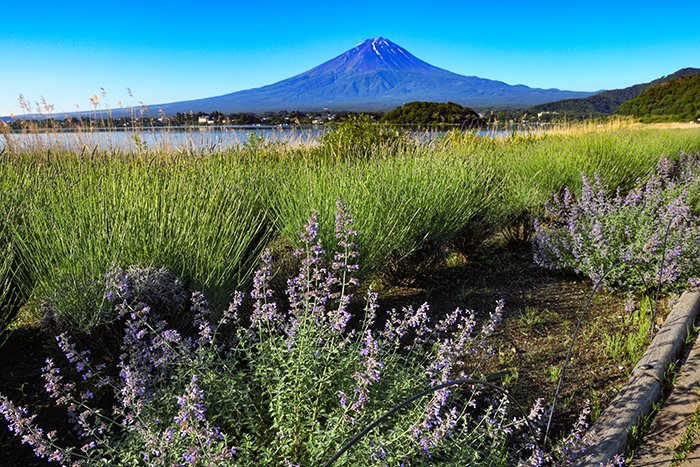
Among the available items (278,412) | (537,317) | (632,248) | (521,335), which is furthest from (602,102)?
(278,412)

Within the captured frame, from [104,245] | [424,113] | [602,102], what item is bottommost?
[602,102]

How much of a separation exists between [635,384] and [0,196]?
426 centimetres

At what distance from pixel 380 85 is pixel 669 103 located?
467 feet

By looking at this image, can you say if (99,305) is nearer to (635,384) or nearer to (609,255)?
(635,384)

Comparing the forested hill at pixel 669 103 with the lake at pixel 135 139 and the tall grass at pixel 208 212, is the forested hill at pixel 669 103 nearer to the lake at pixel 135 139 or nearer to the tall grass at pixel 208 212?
the tall grass at pixel 208 212

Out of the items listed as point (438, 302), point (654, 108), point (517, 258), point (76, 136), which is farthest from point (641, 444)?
point (654, 108)

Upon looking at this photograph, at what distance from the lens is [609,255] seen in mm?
3961

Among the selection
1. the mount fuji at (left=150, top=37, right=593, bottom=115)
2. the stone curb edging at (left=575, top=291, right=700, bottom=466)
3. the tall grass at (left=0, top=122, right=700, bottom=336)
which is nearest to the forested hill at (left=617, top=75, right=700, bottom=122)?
the tall grass at (left=0, top=122, right=700, bottom=336)

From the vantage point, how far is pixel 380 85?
17338 centimetres

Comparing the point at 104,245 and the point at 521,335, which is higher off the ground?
the point at 104,245

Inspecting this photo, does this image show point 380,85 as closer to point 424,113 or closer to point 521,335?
point 424,113

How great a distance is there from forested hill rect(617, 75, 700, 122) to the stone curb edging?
37.6 m

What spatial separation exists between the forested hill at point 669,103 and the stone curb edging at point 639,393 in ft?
123

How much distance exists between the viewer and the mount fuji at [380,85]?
492 feet
